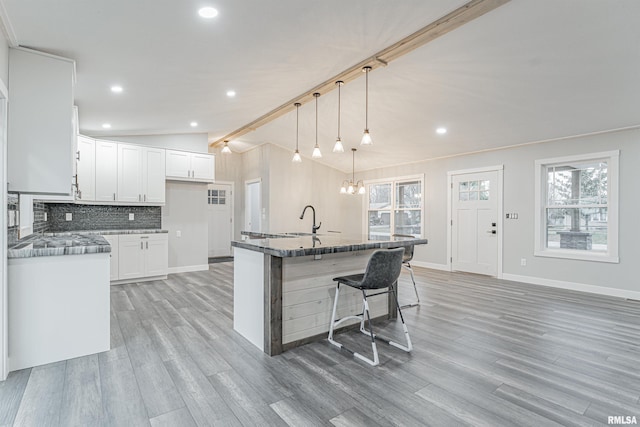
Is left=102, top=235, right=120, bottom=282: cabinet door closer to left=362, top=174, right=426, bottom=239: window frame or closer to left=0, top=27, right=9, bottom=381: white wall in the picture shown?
left=0, top=27, right=9, bottom=381: white wall

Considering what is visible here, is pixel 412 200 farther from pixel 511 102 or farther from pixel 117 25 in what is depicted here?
pixel 117 25

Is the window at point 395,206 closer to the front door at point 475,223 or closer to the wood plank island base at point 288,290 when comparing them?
the front door at point 475,223

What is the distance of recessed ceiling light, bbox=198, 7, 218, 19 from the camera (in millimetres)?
2372

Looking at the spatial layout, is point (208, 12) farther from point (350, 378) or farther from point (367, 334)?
point (367, 334)

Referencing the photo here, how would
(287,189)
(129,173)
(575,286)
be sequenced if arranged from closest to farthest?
(575,286) → (129,173) → (287,189)

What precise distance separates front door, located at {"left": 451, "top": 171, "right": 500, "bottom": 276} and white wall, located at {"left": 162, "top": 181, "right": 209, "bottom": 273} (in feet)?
16.8

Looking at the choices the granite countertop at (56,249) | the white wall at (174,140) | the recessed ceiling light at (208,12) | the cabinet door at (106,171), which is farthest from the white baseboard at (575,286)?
the cabinet door at (106,171)

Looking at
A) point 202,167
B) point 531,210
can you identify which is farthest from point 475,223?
point 202,167

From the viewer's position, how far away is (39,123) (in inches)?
108

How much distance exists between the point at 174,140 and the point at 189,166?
0.59 m

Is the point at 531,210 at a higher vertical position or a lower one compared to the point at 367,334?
higher

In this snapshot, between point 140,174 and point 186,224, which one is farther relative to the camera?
point 186,224

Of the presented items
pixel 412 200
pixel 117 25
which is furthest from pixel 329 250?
pixel 412 200

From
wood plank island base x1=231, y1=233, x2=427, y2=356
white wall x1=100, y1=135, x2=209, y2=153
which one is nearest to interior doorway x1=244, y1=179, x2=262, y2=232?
white wall x1=100, y1=135, x2=209, y2=153
